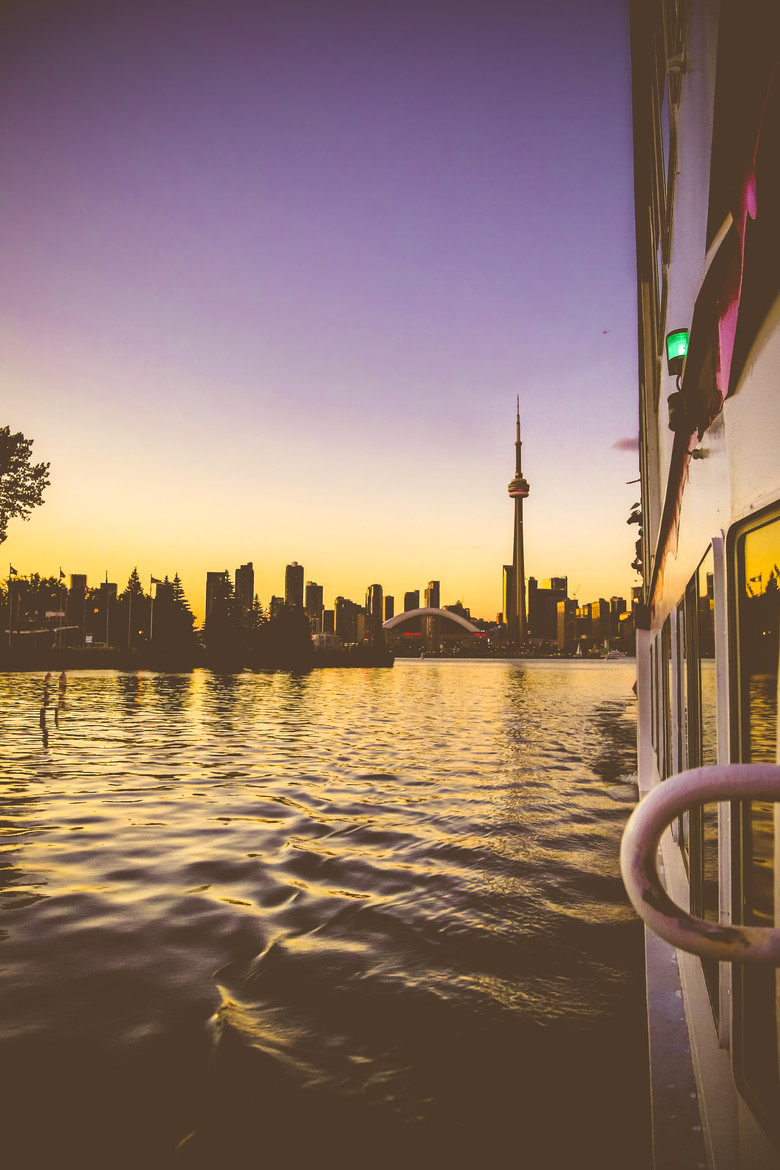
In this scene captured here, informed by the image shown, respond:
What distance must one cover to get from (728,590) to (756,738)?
1.64 feet

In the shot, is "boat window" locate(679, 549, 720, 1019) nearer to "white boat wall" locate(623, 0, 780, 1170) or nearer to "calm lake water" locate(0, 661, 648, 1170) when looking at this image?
"white boat wall" locate(623, 0, 780, 1170)

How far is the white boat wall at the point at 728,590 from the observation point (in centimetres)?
136

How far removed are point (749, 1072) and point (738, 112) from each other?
111 inches

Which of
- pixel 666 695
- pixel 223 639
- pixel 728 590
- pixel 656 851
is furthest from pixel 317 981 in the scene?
pixel 223 639

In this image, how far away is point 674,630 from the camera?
5.63 m

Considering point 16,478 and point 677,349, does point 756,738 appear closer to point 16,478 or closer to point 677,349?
point 677,349

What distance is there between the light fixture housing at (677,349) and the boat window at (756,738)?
174 cm

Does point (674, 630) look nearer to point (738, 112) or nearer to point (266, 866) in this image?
point (738, 112)

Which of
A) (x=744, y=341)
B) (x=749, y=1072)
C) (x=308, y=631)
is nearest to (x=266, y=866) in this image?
(x=749, y=1072)

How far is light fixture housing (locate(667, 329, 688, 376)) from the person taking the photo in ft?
12.6

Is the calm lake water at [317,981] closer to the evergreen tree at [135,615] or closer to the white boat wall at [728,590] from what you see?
the white boat wall at [728,590]

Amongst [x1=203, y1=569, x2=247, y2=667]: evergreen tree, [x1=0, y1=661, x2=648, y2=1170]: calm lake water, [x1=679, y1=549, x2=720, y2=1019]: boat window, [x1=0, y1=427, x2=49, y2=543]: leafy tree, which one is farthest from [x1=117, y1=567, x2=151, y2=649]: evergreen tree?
[x1=679, y1=549, x2=720, y2=1019]: boat window

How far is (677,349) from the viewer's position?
3.97 meters

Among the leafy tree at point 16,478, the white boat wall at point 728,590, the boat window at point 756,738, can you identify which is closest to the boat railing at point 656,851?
the white boat wall at point 728,590
